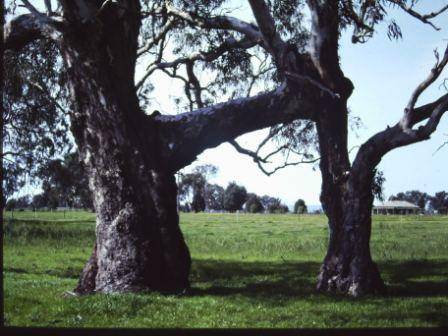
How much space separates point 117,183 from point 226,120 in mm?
2893

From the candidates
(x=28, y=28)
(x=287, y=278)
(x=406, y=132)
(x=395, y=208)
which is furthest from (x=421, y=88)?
(x=395, y=208)

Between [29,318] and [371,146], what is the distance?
23.9 ft

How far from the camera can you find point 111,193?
36.6ft

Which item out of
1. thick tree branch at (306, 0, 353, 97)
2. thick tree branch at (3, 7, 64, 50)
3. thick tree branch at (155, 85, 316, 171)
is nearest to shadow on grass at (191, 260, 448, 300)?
thick tree branch at (155, 85, 316, 171)

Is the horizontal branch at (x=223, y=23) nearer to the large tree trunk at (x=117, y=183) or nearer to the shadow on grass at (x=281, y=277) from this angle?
the large tree trunk at (x=117, y=183)

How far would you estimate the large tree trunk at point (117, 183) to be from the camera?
35.9ft

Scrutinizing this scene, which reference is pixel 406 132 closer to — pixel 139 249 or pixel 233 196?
pixel 139 249

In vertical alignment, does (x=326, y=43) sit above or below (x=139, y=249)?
above

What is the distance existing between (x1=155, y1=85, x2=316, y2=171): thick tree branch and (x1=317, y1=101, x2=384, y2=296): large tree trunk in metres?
1.04

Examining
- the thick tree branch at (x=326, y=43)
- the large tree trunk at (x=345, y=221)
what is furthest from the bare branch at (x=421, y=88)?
the thick tree branch at (x=326, y=43)

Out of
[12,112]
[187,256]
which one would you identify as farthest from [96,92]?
[12,112]

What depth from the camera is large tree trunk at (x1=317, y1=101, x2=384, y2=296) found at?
1109cm

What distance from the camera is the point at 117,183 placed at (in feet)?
36.6
